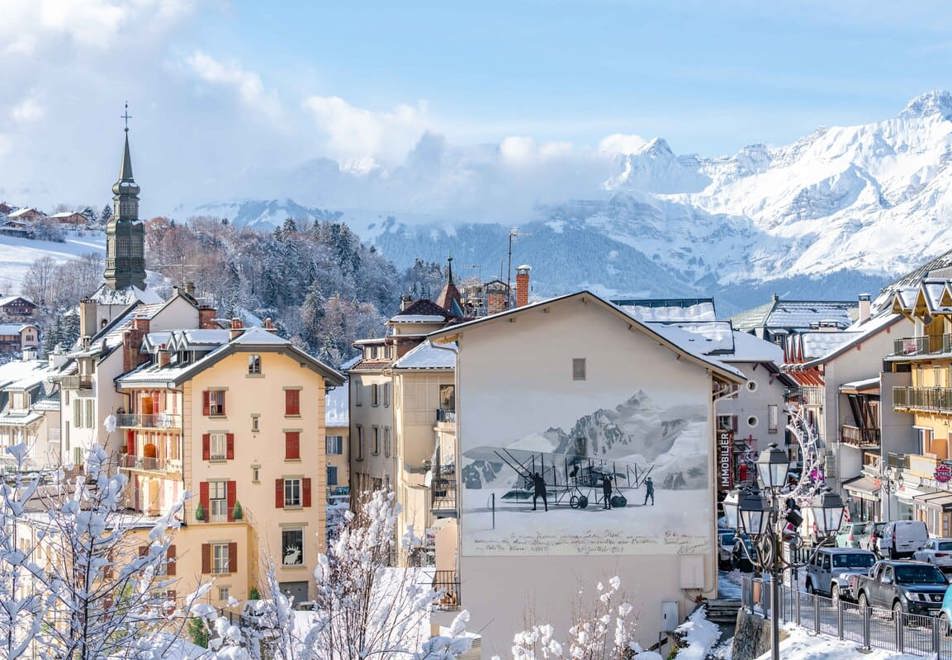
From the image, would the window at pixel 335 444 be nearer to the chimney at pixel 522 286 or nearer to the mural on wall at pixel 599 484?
the chimney at pixel 522 286

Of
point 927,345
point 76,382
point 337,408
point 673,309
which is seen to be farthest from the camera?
point 337,408

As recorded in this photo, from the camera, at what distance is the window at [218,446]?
234ft

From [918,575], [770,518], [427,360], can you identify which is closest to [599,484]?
[918,575]

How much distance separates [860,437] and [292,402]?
29716 mm

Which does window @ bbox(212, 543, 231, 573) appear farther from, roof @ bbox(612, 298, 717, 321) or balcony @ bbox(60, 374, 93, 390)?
roof @ bbox(612, 298, 717, 321)

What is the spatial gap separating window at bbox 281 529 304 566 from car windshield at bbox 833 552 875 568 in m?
33.7

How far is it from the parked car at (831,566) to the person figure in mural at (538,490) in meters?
7.97

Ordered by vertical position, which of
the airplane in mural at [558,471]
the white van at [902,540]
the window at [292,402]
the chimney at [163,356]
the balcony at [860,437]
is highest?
the chimney at [163,356]

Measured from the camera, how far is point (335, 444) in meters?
86.2

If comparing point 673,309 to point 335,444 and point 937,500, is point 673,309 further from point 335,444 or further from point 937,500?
point 335,444

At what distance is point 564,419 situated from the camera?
46344mm

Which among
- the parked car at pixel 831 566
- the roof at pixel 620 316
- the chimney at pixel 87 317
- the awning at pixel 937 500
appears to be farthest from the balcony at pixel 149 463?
the parked car at pixel 831 566

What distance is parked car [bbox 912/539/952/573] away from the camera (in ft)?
A: 150

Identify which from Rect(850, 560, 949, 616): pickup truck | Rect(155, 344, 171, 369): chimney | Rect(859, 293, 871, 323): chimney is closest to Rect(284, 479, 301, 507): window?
Rect(155, 344, 171, 369): chimney
